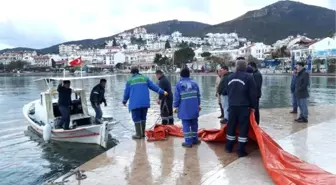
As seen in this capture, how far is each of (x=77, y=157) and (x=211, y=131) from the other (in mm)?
4376

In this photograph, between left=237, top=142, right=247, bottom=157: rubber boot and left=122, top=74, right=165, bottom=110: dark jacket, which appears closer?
left=237, top=142, right=247, bottom=157: rubber boot

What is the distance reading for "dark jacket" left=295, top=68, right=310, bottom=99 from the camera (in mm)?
10023

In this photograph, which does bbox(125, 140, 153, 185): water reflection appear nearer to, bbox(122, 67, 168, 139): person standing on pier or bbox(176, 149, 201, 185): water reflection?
bbox(176, 149, 201, 185): water reflection

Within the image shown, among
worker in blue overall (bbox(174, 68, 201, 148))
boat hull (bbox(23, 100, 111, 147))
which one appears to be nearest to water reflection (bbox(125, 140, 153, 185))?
worker in blue overall (bbox(174, 68, 201, 148))

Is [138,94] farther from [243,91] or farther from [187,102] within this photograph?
[243,91]

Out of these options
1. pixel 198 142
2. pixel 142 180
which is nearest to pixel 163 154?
pixel 198 142

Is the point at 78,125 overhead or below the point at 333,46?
below

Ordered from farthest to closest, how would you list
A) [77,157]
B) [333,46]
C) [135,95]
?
[333,46] < [77,157] < [135,95]

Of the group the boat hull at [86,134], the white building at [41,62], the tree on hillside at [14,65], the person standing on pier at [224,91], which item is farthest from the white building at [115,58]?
the person standing on pier at [224,91]

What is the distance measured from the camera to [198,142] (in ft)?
25.4

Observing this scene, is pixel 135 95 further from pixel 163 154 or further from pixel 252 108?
pixel 252 108

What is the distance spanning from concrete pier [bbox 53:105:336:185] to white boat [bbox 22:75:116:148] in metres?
3.09

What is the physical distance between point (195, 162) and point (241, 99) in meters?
1.43

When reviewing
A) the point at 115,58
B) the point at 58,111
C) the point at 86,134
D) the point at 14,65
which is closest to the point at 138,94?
the point at 86,134
